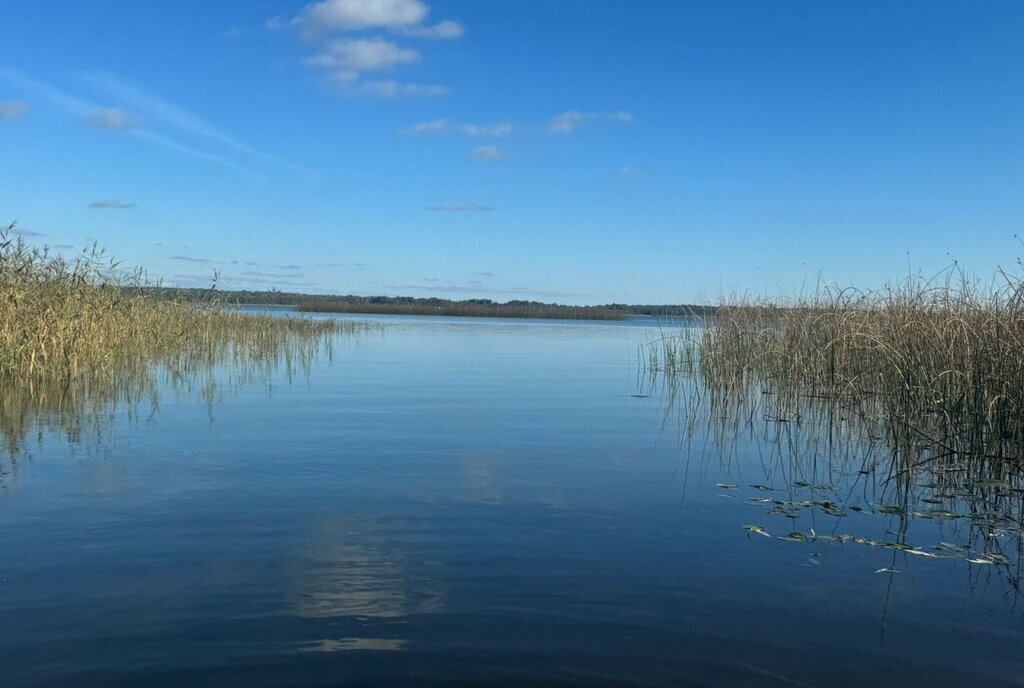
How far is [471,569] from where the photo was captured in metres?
4.53

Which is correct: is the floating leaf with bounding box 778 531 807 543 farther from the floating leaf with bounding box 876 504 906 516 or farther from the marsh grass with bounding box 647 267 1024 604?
the floating leaf with bounding box 876 504 906 516

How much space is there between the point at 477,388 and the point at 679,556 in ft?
31.6

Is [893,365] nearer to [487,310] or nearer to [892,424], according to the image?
[892,424]

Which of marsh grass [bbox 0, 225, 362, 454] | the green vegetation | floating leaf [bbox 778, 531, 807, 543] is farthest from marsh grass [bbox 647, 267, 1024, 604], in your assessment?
the green vegetation

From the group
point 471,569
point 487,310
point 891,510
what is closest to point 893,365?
point 891,510

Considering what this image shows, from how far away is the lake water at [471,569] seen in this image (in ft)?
11.1

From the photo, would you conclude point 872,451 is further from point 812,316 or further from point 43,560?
point 43,560

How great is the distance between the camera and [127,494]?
6.03m

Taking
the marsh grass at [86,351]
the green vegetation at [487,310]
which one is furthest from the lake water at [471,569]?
the green vegetation at [487,310]

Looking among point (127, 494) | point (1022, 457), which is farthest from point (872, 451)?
point (127, 494)

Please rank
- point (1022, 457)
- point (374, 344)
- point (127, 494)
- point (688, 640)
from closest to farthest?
1. point (688, 640)
2. point (127, 494)
3. point (1022, 457)
4. point (374, 344)

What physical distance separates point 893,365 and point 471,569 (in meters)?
7.75

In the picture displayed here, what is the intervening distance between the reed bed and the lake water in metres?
1.78

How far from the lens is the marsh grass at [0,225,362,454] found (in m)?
10.6
